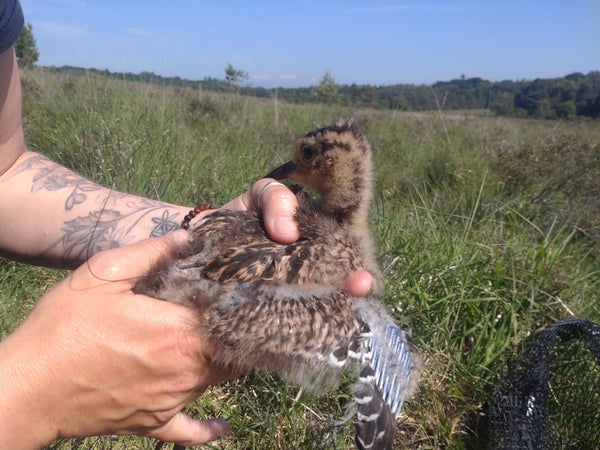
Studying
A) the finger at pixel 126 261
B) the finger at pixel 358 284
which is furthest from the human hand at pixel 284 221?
the finger at pixel 126 261

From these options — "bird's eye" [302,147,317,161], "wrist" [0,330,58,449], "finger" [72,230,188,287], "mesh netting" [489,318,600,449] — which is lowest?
"mesh netting" [489,318,600,449]

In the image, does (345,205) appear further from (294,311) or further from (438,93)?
(438,93)

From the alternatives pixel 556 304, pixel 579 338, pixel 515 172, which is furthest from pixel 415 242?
pixel 515 172

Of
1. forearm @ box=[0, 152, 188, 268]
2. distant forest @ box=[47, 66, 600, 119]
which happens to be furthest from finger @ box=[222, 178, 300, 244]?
distant forest @ box=[47, 66, 600, 119]

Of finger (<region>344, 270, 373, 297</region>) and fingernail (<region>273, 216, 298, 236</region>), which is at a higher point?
fingernail (<region>273, 216, 298, 236</region>)

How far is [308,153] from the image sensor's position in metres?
2.64

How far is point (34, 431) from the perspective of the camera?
4.86 feet

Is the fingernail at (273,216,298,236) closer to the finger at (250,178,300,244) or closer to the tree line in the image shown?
the finger at (250,178,300,244)

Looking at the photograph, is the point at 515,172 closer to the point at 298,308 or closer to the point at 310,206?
the point at 310,206

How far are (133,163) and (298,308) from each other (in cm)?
314

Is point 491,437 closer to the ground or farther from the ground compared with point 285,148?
closer to the ground

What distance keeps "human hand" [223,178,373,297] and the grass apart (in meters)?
1.03

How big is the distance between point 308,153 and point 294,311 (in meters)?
1.25

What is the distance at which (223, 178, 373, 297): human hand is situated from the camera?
1.89 m
